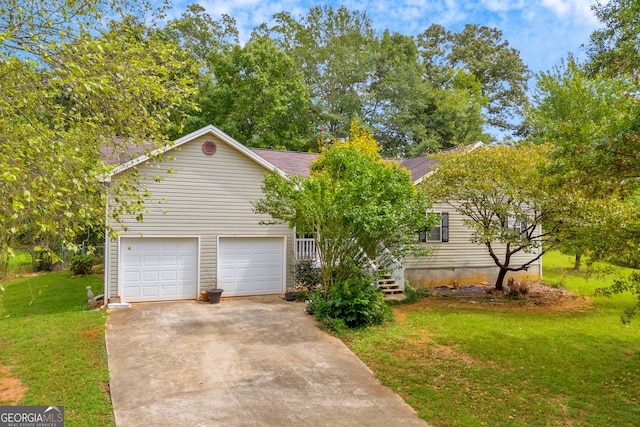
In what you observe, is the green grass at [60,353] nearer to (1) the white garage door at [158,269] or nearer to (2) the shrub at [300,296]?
(1) the white garage door at [158,269]

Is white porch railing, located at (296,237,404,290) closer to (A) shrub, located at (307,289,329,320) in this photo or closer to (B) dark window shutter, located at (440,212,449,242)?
(A) shrub, located at (307,289,329,320)

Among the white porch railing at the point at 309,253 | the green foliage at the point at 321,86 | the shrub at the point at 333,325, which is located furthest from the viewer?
the green foliage at the point at 321,86

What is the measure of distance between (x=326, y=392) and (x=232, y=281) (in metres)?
7.71

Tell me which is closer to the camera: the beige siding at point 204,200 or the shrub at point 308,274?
the beige siding at point 204,200

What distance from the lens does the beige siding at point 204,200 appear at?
12312mm

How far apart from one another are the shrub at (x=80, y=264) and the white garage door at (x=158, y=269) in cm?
737

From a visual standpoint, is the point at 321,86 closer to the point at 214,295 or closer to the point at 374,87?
the point at 374,87

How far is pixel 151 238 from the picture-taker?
1239cm

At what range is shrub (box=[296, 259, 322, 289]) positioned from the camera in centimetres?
1378

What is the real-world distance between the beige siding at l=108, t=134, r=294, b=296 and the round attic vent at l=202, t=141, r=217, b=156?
10 cm

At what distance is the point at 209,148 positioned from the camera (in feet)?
42.8

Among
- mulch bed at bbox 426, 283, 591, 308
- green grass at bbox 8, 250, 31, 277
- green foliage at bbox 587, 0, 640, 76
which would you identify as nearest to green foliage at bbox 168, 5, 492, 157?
green grass at bbox 8, 250, 31, 277

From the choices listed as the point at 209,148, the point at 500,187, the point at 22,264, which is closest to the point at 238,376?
the point at 209,148

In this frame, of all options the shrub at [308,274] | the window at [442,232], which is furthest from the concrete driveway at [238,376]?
the window at [442,232]
